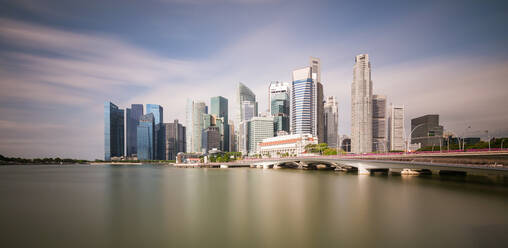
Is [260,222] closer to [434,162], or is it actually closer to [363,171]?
[434,162]

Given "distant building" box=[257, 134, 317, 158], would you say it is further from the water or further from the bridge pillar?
the water

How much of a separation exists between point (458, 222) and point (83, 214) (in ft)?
108

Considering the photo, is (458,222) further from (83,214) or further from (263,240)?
(83,214)

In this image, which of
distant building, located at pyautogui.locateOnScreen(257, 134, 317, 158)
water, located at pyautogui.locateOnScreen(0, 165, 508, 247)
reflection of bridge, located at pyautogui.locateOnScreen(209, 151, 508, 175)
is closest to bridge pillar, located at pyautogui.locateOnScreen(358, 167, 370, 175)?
reflection of bridge, located at pyautogui.locateOnScreen(209, 151, 508, 175)

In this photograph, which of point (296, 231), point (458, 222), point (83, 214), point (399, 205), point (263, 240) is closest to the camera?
point (263, 240)

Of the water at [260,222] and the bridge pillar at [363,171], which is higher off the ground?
the water at [260,222]

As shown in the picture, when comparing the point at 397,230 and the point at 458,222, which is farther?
the point at 458,222

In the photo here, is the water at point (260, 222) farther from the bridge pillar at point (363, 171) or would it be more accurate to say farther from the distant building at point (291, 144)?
the distant building at point (291, 144)

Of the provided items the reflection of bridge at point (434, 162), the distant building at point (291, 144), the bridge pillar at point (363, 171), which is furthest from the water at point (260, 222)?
the distant building at point (291, 144)

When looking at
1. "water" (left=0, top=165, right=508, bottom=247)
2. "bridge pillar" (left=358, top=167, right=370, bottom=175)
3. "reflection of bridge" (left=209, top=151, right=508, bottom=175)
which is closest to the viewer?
"water" (left=0, top=165, right=508, bottom=247)

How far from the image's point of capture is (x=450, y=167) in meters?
44.2

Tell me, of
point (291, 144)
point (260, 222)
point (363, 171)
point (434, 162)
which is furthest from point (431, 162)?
point (291, 144)

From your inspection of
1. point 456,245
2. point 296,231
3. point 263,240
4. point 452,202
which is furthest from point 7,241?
point 452,202

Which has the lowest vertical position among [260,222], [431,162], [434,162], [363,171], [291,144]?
[363,171]
